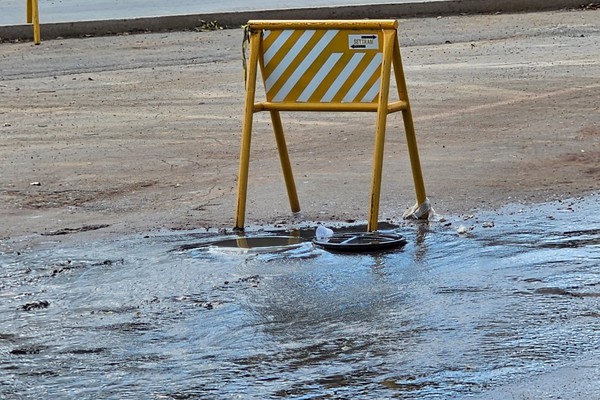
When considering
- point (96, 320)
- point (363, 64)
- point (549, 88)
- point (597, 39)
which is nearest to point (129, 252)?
point (96, 320)

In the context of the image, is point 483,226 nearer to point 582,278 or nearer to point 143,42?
point 582,278

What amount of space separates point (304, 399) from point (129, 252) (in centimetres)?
271

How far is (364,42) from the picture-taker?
7.58 m

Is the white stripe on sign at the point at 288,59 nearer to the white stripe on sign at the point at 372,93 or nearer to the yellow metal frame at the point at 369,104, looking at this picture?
the yellow metal frame at the point at 369,104

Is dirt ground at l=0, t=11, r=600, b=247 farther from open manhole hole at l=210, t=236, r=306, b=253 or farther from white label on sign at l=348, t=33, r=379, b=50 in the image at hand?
white label on sign at l=348, t=33, r=379, b=50

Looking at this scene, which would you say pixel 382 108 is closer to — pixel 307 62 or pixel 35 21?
pixel 307 62

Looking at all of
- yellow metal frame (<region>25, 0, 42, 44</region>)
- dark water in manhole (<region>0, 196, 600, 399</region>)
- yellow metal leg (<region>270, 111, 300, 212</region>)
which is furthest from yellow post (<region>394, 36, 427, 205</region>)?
yellow metal frame (<region>25, 0, 42, 44</region>)

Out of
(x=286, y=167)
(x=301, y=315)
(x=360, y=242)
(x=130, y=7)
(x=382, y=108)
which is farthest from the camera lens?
(x=130, y=7)

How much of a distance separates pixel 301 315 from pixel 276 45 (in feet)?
7.86

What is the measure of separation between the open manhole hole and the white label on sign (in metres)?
1.30

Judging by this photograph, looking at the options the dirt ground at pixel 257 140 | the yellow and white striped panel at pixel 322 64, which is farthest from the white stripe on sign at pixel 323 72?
the dirt ground at pixel 257 140

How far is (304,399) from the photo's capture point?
4.80 m

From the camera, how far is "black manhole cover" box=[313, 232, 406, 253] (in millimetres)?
7133

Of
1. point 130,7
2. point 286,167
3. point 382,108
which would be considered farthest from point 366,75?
point 130,7
